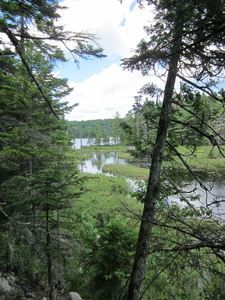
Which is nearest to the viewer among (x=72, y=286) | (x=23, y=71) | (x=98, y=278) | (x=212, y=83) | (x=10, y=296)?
(x=212, y=83)

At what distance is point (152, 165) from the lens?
12.3 ft

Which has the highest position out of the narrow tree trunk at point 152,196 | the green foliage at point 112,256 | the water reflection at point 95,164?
the narrow tree trunk at point 152,196

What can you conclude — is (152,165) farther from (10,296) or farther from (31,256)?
(10,296)

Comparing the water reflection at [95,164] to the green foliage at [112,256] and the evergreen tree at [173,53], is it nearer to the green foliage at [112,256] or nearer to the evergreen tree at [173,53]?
the green foliage at [112,256]

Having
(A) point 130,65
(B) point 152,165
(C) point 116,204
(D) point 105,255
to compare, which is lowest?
(C) point 116,204

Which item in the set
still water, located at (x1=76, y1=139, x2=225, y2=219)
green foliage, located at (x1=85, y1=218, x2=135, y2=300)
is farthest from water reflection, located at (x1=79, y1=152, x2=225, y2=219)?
green foliage, located at (x1=85, y1=218, x2=135, y2=300)

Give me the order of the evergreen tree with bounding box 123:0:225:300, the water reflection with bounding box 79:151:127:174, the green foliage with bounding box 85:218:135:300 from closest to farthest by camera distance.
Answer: the evergreen tree with bounding box 123:0:225:300
the green foliage with bounding box 85:218:135:300
the water reflection with bounding box 79:151:127:174

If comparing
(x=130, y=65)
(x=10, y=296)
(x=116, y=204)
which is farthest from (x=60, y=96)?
A: (x=10, y=296)

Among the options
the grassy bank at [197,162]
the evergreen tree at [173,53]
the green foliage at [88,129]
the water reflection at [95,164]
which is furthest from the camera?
the green foliage at [88,129]

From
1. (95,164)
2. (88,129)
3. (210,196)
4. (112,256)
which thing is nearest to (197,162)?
(112,256)

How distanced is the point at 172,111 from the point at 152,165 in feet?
3.93

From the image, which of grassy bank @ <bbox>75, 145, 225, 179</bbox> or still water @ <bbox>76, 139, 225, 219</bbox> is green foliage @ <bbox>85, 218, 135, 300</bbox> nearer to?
still water @ <bbox>76, 139, 225, 219</bbox>

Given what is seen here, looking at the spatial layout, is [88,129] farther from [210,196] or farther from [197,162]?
[197,162]

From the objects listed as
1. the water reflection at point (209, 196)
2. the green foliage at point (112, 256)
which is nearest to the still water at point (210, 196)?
the water reflection at point (209, 196)
